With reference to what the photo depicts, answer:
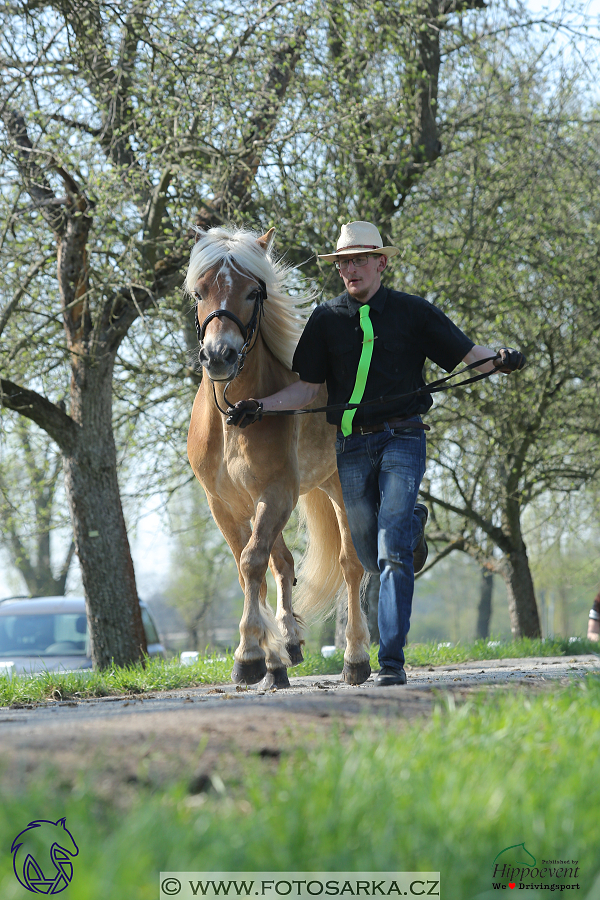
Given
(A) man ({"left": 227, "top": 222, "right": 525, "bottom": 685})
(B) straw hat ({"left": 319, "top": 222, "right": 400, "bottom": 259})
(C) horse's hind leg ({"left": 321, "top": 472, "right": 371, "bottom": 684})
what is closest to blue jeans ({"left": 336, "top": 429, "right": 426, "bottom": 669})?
(A) man ({"left": 227, "top": 222, "right": 525, "bottom": 685})

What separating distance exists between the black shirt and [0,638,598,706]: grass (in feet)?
Result: 8.65

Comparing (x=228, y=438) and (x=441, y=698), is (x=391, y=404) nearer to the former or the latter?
(x=228, y=438)

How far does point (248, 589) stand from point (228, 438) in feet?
3.23

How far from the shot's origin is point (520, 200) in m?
12.1

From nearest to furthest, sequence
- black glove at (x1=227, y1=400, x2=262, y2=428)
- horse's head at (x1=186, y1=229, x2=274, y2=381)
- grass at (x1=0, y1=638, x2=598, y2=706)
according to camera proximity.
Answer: horse's head at (x1=186, y1=229, x2=274, y2=381) → black glove at (x1=227, y1=400, x2=262, y2=428) → grass at (x1=0, y1=638, x2=598, y2=706)

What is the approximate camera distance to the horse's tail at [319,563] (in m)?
7.13

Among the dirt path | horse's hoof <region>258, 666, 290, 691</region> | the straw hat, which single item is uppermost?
the straw hat

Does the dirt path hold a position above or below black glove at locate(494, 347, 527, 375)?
below

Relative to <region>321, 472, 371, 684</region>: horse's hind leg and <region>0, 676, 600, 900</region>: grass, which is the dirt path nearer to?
<region>0, 676, 600, 900</region>: grass

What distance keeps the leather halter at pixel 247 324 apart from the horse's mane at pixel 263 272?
97mm

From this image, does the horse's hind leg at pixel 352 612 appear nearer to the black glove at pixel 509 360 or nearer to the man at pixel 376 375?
the man at pixel 376 375

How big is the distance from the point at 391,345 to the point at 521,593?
1026 cm

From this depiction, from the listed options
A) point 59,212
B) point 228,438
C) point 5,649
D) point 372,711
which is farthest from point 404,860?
point 5,649

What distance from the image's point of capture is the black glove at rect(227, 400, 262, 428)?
198 inches
